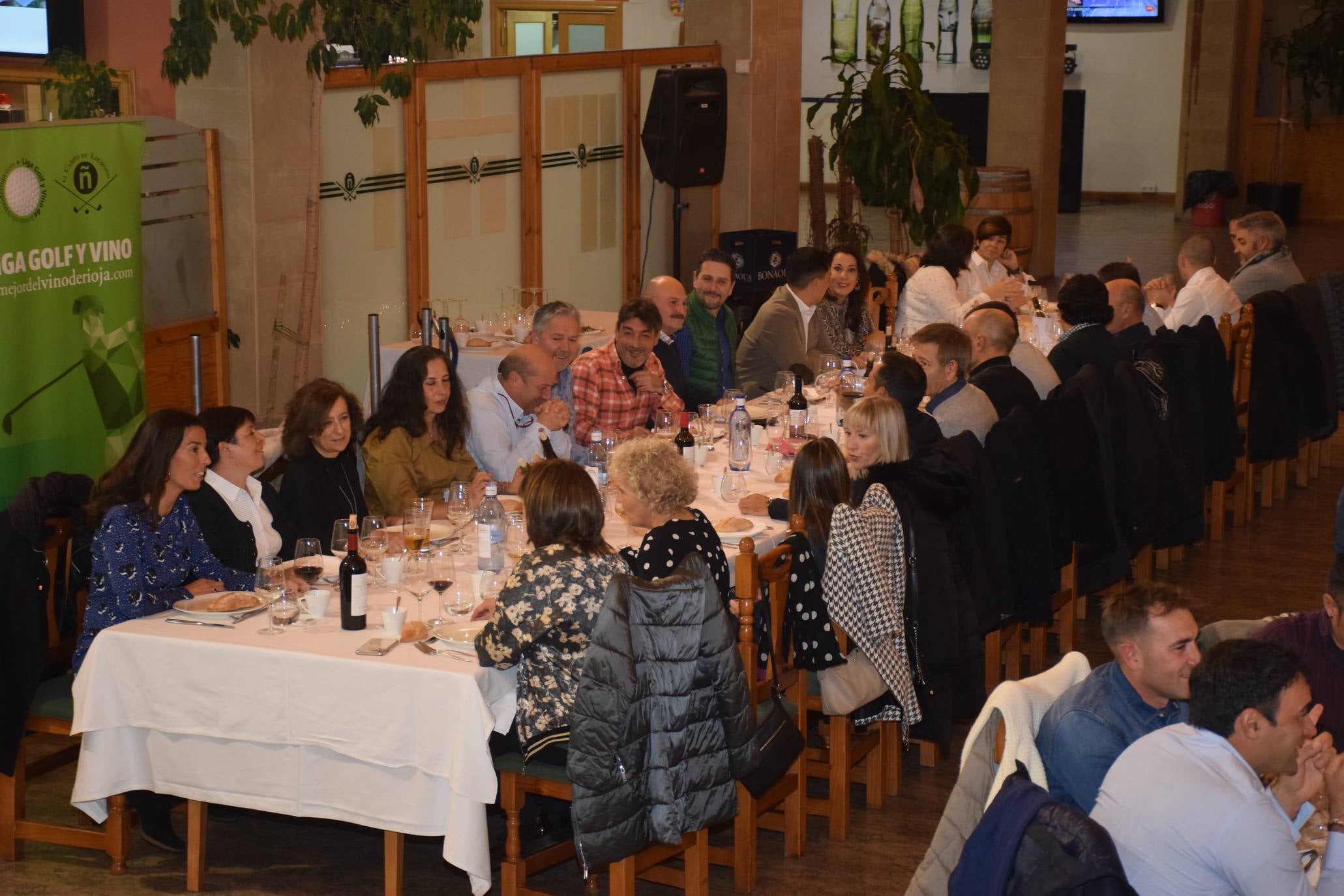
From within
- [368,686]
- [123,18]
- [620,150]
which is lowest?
[368,686]

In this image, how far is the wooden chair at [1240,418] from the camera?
7645 mm

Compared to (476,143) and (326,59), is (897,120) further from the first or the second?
(326,59)

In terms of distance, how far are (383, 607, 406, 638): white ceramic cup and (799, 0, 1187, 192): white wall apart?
18097mm

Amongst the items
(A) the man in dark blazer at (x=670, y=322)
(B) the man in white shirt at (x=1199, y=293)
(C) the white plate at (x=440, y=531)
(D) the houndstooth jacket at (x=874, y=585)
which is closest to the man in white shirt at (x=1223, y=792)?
(D) the houndstooth jacket at (x=874, y=585)

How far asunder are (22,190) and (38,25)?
364 centimetres

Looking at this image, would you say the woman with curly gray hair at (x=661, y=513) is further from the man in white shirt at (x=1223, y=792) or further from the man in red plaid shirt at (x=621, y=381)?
the man in red plaid shirt at (x=621, y=381)

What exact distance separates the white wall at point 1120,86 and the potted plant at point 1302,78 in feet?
3.97

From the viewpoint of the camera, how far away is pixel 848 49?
22.0 meters

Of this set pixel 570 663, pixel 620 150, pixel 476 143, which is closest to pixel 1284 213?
pixel 620 150

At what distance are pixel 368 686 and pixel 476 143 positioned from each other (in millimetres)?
6360

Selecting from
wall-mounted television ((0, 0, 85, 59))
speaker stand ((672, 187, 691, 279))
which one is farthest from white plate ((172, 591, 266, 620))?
speaker stand ((672, 187, 691, 279))

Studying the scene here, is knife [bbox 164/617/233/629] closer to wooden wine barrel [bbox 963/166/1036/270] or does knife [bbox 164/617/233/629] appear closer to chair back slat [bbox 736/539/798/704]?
chair back slat [bbox 736/539/798/704]

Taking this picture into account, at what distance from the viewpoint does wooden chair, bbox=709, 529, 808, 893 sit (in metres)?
3.95

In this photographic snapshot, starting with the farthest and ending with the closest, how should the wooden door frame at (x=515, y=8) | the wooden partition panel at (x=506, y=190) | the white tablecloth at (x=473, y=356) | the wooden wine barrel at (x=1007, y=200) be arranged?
the wooden door frame at (x=515, y=8), the wooden wine barrel at (x=1007, y=200), the wooden partition panel at (x=506, y=190), the white tablecloth at (x=473, y=356)
